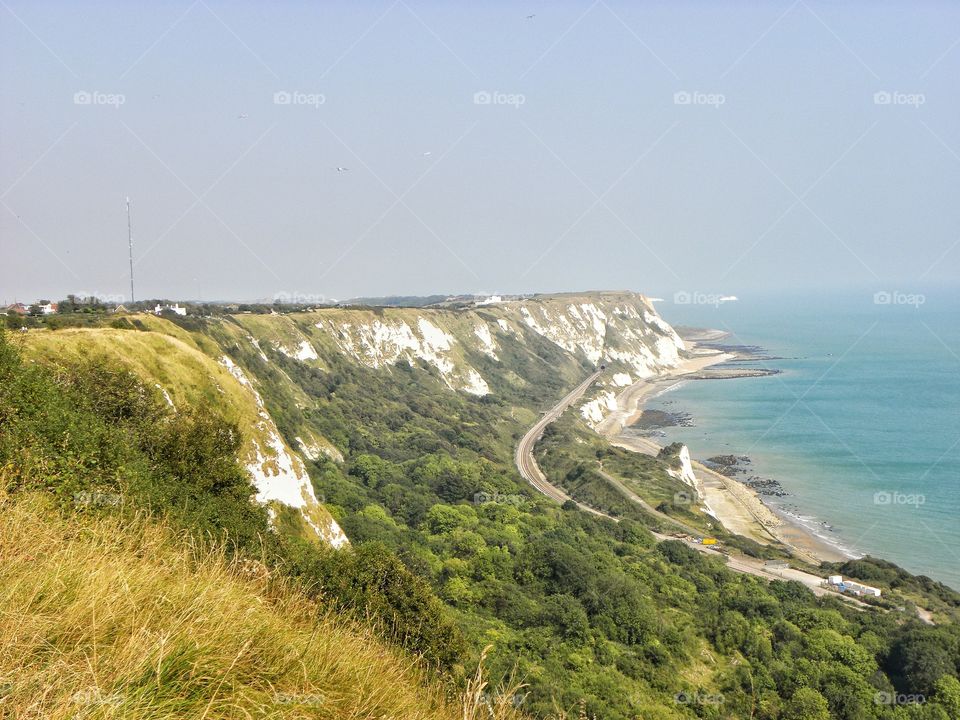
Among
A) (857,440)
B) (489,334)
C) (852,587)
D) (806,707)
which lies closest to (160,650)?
(806,707)

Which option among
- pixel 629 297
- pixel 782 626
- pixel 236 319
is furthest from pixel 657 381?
pixel 782 626

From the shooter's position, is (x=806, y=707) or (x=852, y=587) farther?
(x=852, y=587)

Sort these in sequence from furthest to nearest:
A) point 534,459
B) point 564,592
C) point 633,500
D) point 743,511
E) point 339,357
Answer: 1. point 339,357
2. point 534,459
3. point 743,511
4. point 633,500
5. point 564,592

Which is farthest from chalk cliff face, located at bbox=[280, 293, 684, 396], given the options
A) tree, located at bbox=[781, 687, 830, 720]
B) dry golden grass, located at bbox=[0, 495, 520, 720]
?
dry golden grass, located at bbox=[0, 495, 520, 720]

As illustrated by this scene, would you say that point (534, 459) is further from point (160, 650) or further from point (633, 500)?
point (160, 650)

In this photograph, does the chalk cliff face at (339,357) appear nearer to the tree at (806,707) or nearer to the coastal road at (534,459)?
the coastal road at (534,459)

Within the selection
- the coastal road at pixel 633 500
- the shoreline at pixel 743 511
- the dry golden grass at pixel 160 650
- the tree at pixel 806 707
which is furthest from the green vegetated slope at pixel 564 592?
the shoreline at pixel 743 511
